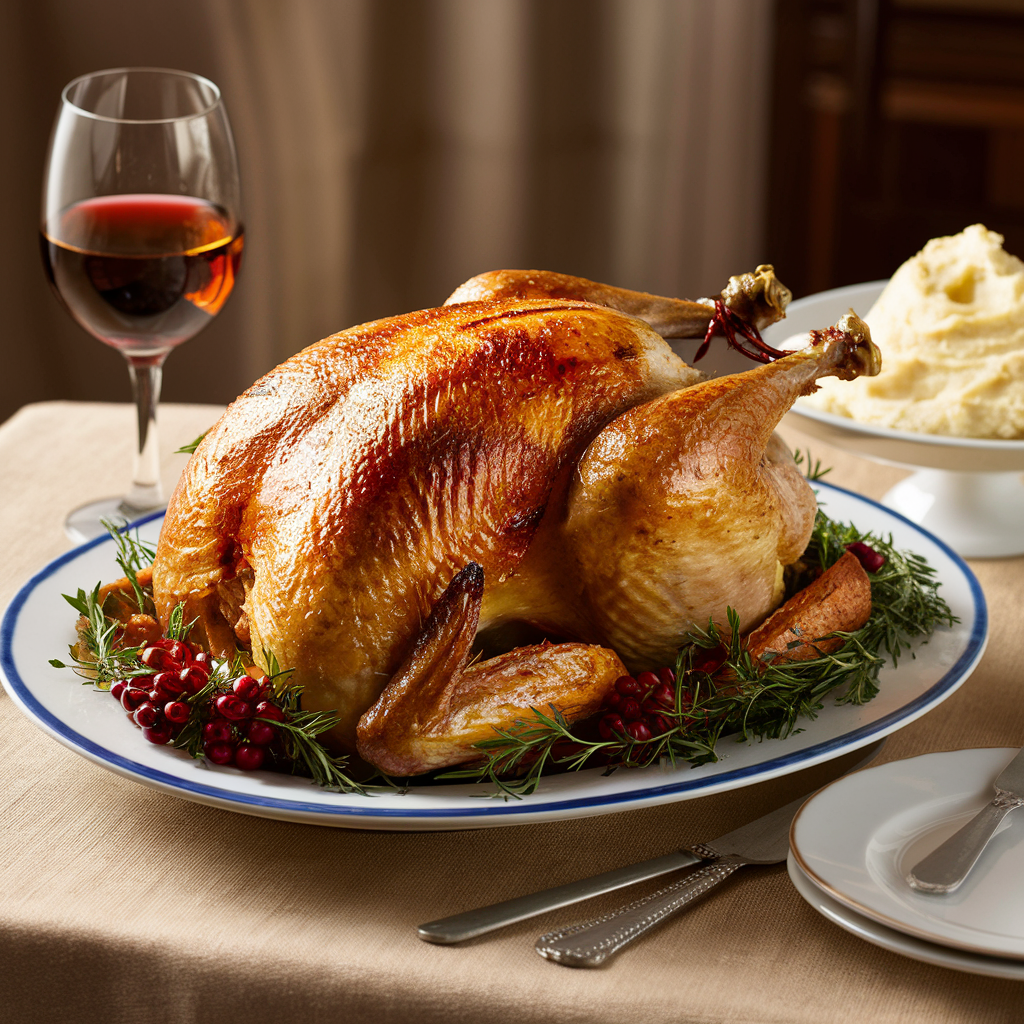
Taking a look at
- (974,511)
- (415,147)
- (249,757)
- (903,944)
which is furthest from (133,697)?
(415,147)

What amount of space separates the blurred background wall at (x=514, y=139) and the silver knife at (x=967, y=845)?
335cm

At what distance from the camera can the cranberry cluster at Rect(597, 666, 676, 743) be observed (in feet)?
3.88

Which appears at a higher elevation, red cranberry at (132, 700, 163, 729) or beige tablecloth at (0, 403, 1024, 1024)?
red cranberry at (132, 700, 163, 729)

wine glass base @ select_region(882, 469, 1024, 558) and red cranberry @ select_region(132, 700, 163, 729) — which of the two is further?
wine glass base @ select_region(882, 469, 1024, 558)

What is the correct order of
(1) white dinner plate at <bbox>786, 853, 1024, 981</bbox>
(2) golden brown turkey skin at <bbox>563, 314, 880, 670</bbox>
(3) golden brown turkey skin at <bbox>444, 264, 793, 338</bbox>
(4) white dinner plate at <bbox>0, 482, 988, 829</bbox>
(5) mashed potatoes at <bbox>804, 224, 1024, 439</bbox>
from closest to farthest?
(1) white dinner plate at <bbox>786, 853, 1024, 981</bbox>
(4) white dinner plate at <bbox>0, 482, 988, 829</bbox>
(2) golden brown turkey skin at <bbox>563, 314, 880, 670</bbox>
(3) golden brown turkey skin at <bbox>444, 264, 793, 338</bbox>
(5) mashed potatoes at <bbox>804, 224, 1024, 439</bbox>

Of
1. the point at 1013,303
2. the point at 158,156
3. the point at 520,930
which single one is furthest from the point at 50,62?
the point at 520,930

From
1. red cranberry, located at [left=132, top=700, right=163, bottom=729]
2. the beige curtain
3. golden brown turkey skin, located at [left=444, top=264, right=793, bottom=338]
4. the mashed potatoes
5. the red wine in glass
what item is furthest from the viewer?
the beige curtain

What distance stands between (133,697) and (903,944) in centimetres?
69

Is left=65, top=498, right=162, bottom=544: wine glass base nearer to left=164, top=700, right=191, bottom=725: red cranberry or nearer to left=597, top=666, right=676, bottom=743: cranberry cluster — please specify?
left=164, top=700, right=191, bottom=725: red cranberry

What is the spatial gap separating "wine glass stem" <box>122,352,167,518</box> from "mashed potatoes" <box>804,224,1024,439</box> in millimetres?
1007

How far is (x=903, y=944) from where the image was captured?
3.08 feet

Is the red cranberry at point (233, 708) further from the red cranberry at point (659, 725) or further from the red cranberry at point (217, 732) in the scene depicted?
the red cranberry at point (659, 725)

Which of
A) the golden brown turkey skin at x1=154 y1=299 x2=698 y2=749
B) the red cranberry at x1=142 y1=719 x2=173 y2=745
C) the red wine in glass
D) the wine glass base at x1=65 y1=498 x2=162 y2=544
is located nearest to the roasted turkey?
the golden brown turkey skin at x1=154 y1=299 x2=698 y2=749

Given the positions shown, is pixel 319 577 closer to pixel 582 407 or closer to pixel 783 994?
pixel 582 407
